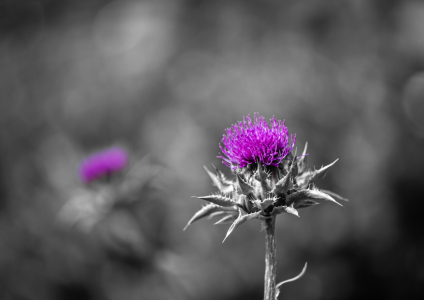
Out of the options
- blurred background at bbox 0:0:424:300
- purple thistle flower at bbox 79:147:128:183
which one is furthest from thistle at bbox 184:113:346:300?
purple thistle flower at bbox 79:147:128:183

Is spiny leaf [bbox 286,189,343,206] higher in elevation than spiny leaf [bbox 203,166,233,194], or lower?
lower

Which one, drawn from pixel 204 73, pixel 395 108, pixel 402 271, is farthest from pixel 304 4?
pixel 402 271

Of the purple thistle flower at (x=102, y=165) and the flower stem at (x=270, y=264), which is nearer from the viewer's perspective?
the flower stem at (x=270, y=264)

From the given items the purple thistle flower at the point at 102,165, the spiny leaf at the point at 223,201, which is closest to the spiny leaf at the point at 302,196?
the spiny leaf at the point at 223,201

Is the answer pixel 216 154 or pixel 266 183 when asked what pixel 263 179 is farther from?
pixel 216 154

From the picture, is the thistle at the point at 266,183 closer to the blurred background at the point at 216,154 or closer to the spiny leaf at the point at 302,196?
the spiny leaf at the point at 302,196

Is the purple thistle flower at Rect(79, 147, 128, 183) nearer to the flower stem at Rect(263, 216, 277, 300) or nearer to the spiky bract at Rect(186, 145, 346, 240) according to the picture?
the spiky bract at Rect(186, 145, 346, 240)

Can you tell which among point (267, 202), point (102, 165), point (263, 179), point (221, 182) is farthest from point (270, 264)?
point (102, 165)

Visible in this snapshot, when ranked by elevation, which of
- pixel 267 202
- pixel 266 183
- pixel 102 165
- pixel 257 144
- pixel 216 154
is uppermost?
pixel 216 154
